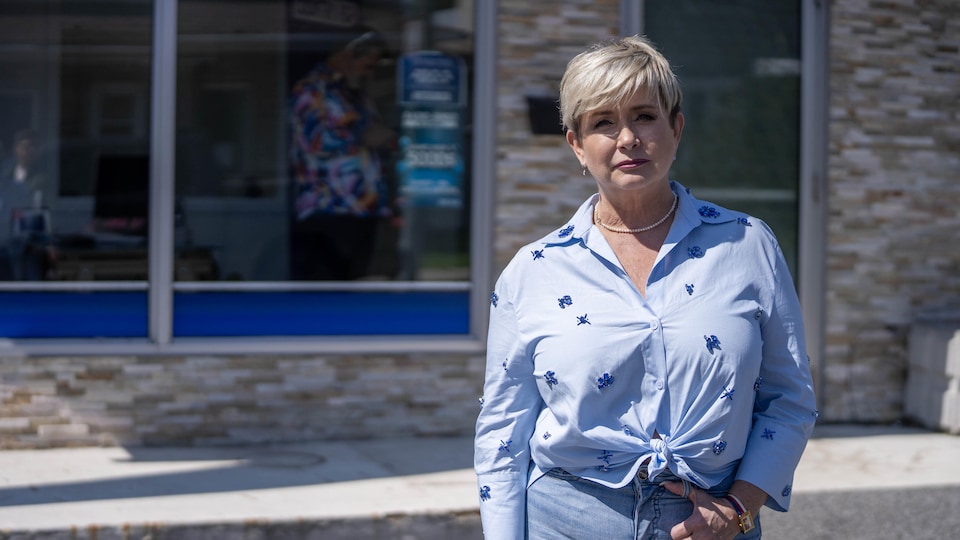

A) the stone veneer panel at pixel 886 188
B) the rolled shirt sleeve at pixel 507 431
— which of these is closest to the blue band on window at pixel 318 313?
the stone veneer panel at pixel 886 188

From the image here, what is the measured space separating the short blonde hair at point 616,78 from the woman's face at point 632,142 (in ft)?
0.07

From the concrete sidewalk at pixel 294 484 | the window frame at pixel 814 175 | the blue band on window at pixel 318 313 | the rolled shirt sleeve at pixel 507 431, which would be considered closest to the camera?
the rolled shirt sleeve at pixel 507 431

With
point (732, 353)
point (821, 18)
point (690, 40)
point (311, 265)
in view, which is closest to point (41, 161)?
point (311, 265)

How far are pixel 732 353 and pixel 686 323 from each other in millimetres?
112

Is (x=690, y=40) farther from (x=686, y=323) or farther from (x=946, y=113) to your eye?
(x=686, y=323)

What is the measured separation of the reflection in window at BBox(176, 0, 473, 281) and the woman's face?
473cm

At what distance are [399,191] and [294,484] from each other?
218cm

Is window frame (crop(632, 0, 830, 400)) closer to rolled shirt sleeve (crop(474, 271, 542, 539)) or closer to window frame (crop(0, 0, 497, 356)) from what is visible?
window frame (crop(0, 0, 497, 356))

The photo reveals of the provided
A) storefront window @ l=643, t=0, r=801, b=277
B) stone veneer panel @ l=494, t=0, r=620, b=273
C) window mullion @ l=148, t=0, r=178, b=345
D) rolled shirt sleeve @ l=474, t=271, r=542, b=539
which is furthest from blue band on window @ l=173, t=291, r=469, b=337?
rolled shirt sleeve @ l=474, t=271, r=542, b=539

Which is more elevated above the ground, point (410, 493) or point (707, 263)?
point (707, 263)

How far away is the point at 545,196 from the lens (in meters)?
7.25

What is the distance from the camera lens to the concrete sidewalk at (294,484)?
16.9 ft

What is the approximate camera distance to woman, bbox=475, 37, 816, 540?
243 centimetres

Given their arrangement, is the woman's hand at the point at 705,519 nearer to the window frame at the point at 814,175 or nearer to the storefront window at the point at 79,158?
the storefront window at the point at 79,158
